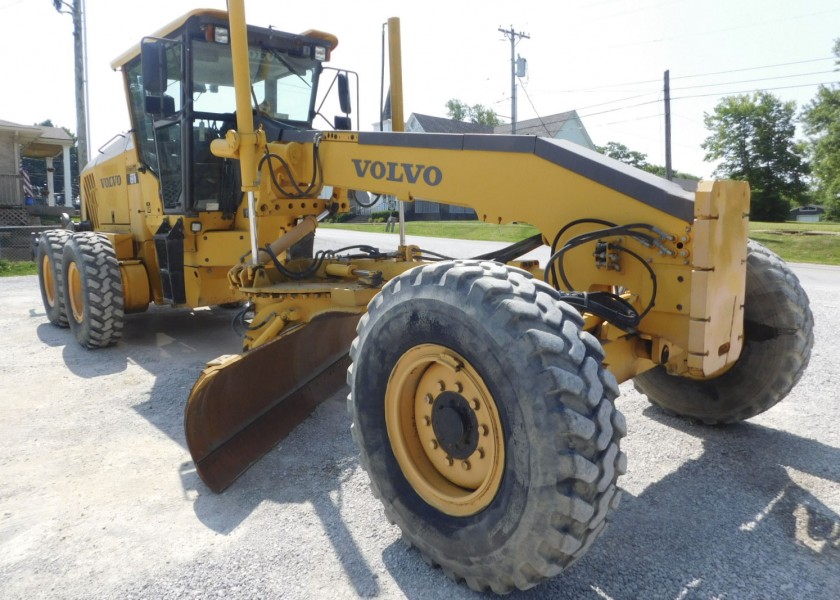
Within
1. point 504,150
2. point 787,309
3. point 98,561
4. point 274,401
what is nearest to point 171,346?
point 274,401

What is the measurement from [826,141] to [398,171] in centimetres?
3940

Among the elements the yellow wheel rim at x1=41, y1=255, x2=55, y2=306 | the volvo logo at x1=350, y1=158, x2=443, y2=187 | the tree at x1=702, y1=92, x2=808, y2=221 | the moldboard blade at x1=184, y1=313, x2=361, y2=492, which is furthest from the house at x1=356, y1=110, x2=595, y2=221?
the volvo logo at x1=350, y1=158, x2=443, y2=187

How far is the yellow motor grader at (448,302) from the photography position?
235cm

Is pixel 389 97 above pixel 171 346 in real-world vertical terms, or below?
above

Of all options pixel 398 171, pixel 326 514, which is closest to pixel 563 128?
pixel 398 171

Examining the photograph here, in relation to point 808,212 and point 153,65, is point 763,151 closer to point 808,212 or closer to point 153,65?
point 808,212

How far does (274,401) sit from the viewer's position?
14.6 ft

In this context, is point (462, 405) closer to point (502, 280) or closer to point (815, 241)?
point (502, 280)

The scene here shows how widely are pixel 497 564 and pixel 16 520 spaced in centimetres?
253

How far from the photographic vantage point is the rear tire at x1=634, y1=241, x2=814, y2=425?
12.2 feet

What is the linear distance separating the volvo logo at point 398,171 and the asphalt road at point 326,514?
1744 millimetres

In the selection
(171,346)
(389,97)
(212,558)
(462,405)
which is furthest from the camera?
(171,346)

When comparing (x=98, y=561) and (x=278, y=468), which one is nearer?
(x=98, y=561)

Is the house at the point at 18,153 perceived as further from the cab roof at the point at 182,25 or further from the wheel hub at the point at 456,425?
→ the wheel hub at the point at 456,425
